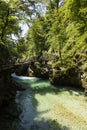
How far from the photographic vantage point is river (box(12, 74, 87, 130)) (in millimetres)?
13578

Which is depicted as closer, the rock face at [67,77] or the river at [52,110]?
the river at [52,110]

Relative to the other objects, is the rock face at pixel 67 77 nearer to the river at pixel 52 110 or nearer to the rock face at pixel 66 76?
the rock face at pixel 66 76

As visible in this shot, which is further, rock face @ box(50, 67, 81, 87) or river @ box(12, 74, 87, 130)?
rock face @ box(50, 67, 81, 87)

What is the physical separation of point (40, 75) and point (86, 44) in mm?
22411

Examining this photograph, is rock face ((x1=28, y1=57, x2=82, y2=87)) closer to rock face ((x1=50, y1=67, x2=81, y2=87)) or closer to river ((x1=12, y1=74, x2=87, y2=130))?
Answer: rock face ((x1=50, y1=67, x2=81, y2=87))

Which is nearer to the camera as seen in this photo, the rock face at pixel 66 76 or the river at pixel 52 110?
the river at pixel 52 110

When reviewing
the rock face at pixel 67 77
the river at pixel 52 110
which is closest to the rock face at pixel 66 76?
the rock face at pixel 67 77

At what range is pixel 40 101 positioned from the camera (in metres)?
19.8

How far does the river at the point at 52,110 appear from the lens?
44.5ft

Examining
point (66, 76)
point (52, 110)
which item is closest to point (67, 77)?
point (66, 76)

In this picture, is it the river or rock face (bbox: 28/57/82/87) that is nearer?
the river

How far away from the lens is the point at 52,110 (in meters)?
16.7

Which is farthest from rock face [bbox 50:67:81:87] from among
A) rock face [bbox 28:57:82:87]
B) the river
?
the river

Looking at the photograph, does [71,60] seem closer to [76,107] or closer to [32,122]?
[76,107]
